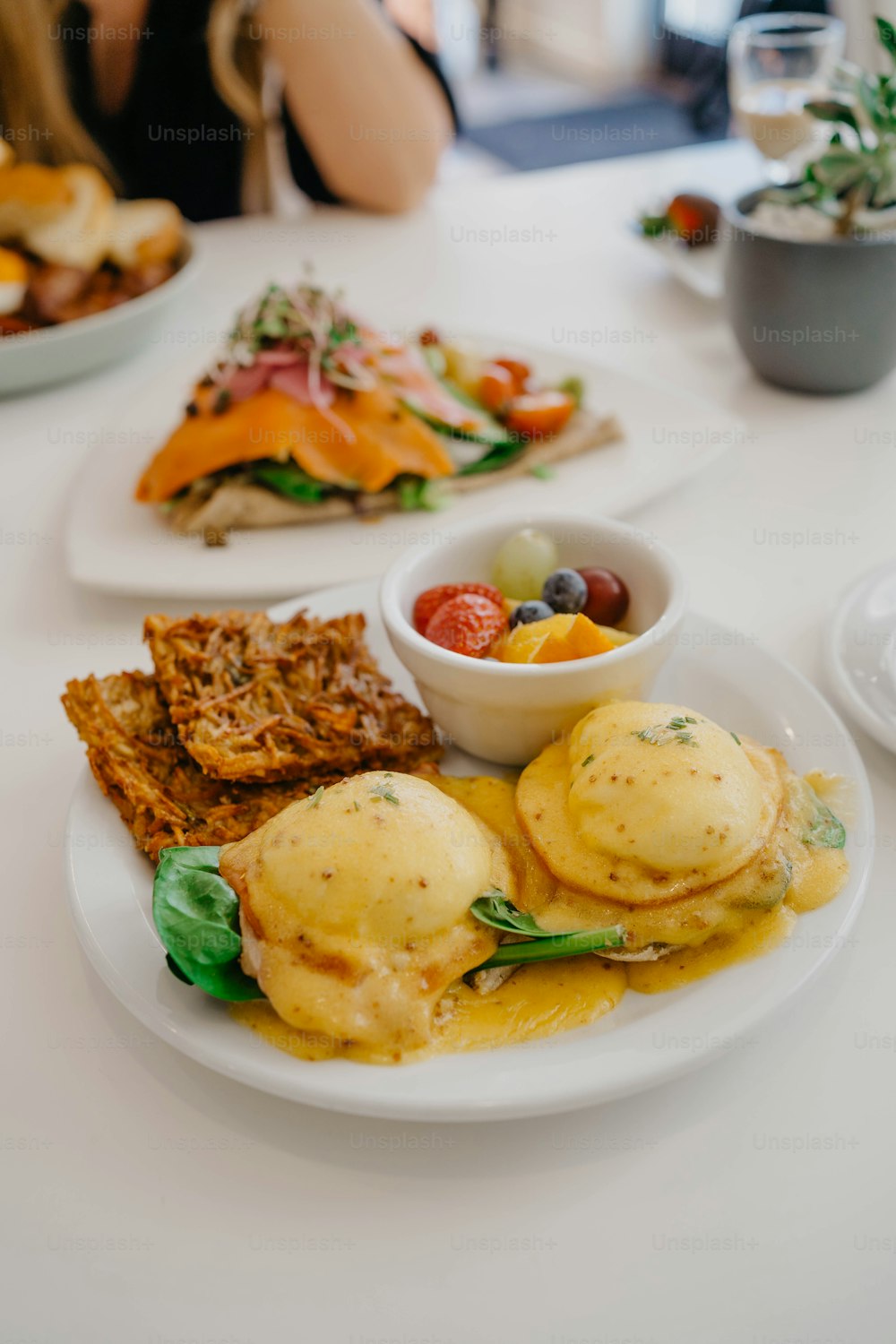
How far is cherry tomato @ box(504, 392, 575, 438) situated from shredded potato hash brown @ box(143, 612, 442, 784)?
71 centimetres

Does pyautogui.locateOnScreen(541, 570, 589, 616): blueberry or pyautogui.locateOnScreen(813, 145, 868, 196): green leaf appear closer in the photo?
pyautogui.locateOnScreen(541, 570, 589, 616): blueberry

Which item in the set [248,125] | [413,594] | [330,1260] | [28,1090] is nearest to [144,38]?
[248,125]

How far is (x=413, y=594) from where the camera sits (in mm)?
1356

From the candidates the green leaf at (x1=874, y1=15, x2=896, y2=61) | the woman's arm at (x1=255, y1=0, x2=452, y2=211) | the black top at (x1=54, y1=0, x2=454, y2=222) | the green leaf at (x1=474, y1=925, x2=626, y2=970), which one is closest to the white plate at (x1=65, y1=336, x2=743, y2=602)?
the green leaf at (x1=874, y1=15, x2=896, y2=61)

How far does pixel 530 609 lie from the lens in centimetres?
129

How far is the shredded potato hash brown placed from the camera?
46.6 inches

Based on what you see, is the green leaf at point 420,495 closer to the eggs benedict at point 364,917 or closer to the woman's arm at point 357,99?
the eggs benedict at point 364,917

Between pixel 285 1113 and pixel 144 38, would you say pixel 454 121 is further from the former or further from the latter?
pixel 285 1113

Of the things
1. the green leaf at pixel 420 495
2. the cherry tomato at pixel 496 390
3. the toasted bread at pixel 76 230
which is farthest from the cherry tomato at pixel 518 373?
the toasted bread at pixel 76 230

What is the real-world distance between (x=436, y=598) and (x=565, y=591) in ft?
0.51

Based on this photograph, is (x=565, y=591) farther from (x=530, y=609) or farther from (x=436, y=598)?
(x=436, y=598)

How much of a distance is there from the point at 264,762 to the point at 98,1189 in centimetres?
43

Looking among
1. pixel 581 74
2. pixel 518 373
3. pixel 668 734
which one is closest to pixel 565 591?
pixel 668 734

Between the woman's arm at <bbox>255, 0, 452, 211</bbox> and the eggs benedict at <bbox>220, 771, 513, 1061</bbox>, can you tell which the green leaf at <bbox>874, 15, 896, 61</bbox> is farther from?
the woman's arm at <bbox>255, 0, 452, 211</bbox>
